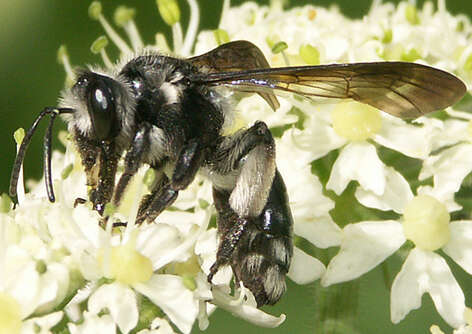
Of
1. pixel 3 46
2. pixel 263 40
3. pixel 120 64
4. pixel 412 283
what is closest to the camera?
pixel 120 64

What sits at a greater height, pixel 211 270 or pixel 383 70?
pixel 383 70

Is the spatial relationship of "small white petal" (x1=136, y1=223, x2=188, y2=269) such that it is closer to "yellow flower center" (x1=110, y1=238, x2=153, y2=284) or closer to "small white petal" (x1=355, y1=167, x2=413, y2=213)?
"yellow flower center" (x1=110, y1=238, x2=153, y2=284)

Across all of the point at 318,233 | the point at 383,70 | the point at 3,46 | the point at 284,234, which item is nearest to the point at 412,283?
the point at 318,233

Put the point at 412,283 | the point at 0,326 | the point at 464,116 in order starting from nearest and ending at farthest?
the point at 0,326
the point at 412,283
the point at 464,116

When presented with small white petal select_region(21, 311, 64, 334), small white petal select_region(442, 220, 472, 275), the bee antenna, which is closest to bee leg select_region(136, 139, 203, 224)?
the bee antenna

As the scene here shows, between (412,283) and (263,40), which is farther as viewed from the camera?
(263,40)

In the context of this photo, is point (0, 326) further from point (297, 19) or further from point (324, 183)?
point (297, 19)
